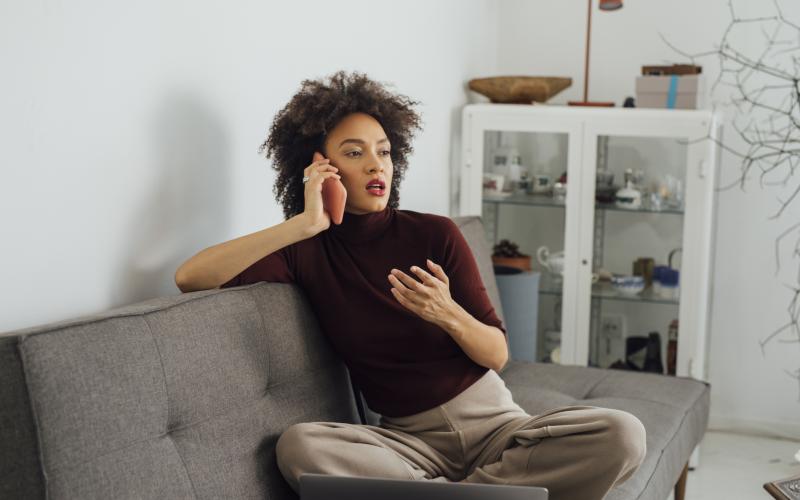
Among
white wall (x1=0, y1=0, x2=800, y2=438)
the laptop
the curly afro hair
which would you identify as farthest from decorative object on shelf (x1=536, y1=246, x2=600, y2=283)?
the laptop

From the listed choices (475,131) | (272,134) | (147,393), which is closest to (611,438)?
(147,393)

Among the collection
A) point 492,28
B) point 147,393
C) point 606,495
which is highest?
point 492,28

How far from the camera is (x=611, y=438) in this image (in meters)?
1.69

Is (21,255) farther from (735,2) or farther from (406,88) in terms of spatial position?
(735,2)

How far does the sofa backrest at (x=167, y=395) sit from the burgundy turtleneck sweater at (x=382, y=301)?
0.05 meters

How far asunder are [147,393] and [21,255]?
34cm

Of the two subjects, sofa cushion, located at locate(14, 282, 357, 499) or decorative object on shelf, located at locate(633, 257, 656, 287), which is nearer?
sofa cushion, located at locate(14, 282, 357, 499)

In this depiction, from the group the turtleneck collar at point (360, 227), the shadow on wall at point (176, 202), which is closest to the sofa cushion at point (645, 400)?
the turtleneck collar at point (360, 227)

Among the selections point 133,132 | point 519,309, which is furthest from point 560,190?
point 133,132

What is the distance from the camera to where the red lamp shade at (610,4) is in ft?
11.1

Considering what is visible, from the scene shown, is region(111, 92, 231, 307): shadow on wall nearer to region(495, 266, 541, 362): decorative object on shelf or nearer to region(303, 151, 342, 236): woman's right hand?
region(303, 151, 342, 236): woman's right hand

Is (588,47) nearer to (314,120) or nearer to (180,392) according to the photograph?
(314,120)

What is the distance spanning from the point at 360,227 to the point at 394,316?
8.2 inches

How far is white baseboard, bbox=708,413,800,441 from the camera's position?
11.6 ft
